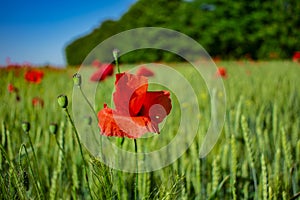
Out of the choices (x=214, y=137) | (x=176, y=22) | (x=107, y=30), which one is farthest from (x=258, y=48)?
(x=214, y=137)

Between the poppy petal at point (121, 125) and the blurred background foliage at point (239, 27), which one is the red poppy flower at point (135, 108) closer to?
the poppy petal at point (121, 125)

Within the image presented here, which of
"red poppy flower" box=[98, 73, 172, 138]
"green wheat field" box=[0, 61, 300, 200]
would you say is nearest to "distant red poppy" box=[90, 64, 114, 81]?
"green wheat field" box=[0, 61, 300, 200]

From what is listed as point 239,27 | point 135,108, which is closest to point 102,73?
point 135,108

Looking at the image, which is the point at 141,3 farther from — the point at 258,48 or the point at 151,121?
the point at 151,121

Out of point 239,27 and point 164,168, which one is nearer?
point 164,168

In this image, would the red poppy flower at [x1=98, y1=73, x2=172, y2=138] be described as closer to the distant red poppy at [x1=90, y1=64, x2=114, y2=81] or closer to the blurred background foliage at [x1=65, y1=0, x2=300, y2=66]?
the distant red poppy at [x1=90, y1=64, x2=114, y2=81]

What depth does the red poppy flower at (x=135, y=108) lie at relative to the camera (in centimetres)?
39

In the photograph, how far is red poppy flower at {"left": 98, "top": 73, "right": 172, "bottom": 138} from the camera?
1.28 ft

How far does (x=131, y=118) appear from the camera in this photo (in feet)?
1.30

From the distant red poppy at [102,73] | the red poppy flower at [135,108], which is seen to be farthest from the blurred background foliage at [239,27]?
the red poppy flower at [135,108]

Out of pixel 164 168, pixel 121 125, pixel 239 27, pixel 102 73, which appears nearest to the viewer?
pixel 121 125

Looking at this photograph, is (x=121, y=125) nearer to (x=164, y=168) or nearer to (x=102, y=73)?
(x=164, y=168)

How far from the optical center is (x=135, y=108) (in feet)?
1.35

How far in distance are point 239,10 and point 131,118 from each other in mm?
14160
